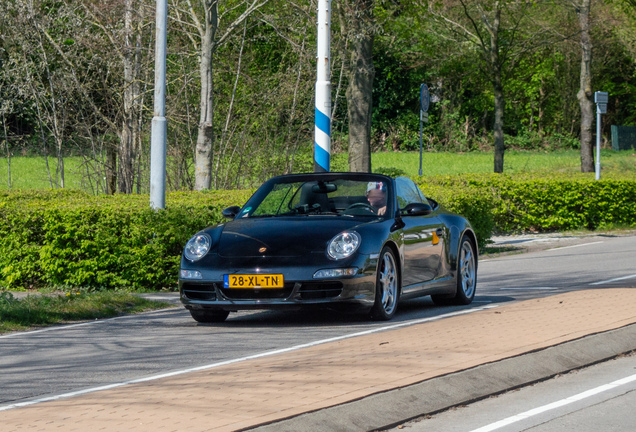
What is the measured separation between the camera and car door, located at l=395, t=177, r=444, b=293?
1008 cm

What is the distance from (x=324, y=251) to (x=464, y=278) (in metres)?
2.69

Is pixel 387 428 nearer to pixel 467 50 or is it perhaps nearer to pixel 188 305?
pixel 188 305

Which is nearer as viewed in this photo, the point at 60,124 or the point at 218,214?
the point at 218,214

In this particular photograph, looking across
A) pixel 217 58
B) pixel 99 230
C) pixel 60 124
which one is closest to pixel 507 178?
pixel 217 58

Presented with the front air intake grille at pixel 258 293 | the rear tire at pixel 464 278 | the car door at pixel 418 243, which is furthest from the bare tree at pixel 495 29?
the front air intake grille at pixel 258 293

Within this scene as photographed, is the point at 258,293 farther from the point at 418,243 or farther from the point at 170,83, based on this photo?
the point at 170,83

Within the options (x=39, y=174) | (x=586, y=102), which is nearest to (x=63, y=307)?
(x=39, y=174)

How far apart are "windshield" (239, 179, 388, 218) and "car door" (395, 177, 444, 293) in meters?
0.31

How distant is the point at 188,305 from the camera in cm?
955

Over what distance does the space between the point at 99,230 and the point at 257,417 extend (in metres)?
7.73

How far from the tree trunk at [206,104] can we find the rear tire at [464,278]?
29.9 feet

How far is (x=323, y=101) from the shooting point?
48.0 ft

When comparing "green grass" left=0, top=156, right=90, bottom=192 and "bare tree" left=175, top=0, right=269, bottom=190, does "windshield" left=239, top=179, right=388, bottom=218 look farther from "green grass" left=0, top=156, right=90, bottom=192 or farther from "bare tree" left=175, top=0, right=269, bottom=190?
"green grass" left=0, top=156, right=90, bottom=192

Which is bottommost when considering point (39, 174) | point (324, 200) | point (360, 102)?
point (324, 200)
